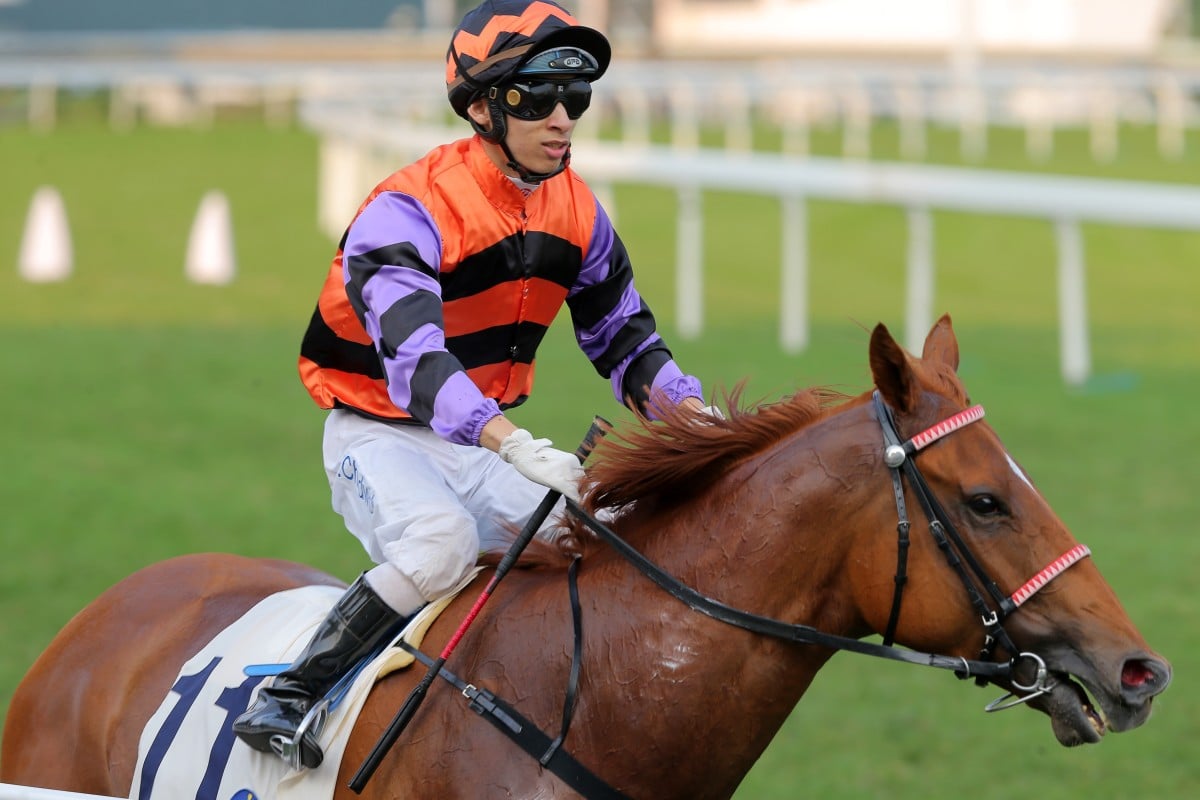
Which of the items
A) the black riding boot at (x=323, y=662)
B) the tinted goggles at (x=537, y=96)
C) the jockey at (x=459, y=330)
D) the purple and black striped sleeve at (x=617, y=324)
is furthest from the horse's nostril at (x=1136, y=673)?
the tinted goggles at (x=537, y=96)

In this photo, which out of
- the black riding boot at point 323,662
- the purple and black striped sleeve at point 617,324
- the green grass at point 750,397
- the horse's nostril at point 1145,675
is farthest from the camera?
the green grass at point 750,397

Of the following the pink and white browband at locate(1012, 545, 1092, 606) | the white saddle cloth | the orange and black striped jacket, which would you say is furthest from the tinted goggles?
the pink and white browband at locate(1012, 545, 1092, 606)

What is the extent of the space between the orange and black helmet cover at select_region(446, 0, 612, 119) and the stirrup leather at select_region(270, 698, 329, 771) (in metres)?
1.16

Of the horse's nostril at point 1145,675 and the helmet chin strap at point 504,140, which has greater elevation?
the helmet chin strap at point 504,140

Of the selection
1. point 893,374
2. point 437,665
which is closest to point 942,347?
point 893,374

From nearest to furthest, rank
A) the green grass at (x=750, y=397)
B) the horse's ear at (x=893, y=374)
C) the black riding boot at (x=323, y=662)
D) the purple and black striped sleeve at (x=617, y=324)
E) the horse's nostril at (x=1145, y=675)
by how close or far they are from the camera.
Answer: the horse's nostril at (x=1145, y=675) → the horse's ear at (x=893, y=374) → the black riding boot at (x=323, y=662) → the purple and black striped sleeve at (x=617, y=324) → the green grass at (x=750, y=397)

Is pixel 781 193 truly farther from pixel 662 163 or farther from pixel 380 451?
pixel 380 451

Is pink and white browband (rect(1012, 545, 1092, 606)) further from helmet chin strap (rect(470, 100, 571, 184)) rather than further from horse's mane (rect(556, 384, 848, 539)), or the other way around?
helmet chin strap (rect(470, 100, 571, 184))

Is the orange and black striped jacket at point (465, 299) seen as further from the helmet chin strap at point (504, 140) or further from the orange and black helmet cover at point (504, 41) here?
the orange and black helmet cover at point (504, 41)

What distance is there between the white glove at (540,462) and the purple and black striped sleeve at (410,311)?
8 centimetres

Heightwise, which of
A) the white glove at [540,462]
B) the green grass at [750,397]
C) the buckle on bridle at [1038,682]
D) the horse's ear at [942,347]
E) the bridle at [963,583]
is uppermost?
the horse's ear at [942,347]

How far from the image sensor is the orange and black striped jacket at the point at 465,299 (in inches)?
119

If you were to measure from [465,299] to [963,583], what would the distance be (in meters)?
1.14

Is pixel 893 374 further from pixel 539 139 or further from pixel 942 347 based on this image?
pixel 539 139
